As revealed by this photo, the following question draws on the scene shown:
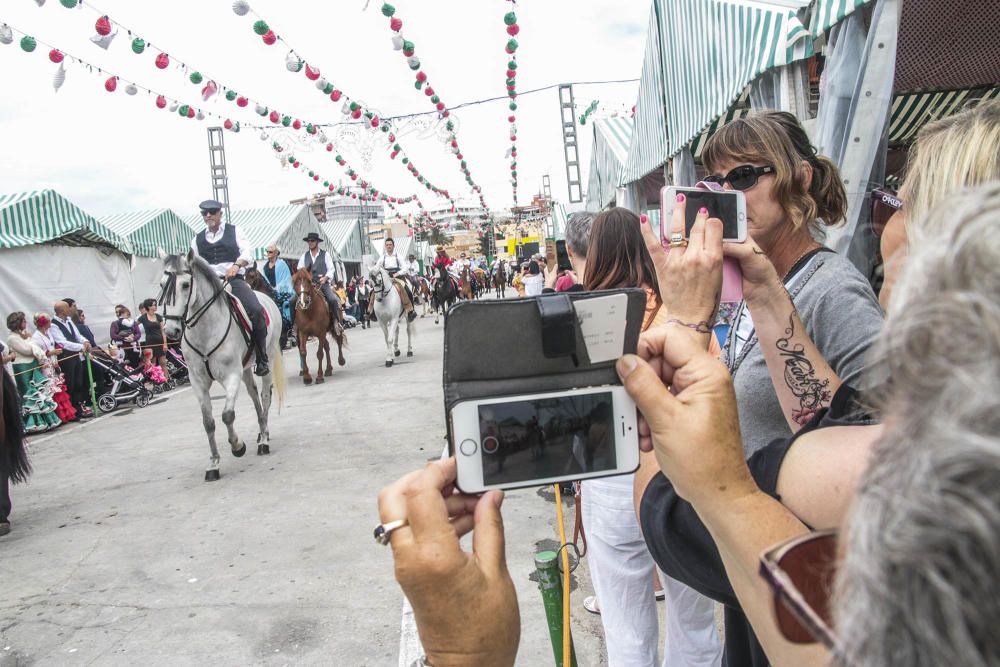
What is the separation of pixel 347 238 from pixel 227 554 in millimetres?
30511

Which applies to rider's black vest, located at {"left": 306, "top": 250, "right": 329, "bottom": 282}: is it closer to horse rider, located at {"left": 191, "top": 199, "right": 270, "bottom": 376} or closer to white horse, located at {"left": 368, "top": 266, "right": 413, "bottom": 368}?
white horse, located at {"left": 368, "top": 266, "right": 413, "bottom": 368}

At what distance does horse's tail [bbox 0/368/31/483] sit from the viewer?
546 cm

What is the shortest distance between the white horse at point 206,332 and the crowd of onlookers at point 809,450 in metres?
5.84

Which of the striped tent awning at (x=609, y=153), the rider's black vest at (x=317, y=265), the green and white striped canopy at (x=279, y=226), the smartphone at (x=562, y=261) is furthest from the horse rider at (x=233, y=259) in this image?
the green and white striped canopy at (x=279, y=226)

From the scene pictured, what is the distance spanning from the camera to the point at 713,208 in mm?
1523

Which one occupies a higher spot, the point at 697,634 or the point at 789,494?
the point at 789,494

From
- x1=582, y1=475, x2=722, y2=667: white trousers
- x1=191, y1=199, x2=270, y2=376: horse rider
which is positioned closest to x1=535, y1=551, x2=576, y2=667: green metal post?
x1=582, y1=475, x2=722, y2=667: white trousers

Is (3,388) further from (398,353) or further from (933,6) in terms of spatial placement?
(398,353)

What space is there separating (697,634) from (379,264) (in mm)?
12656

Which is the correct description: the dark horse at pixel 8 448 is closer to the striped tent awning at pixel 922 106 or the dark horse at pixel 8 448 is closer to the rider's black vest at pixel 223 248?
the rider's black vest at pixel 223 248

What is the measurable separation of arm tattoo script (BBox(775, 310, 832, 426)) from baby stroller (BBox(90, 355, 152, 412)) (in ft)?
39.5

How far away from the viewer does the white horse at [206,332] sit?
640cm

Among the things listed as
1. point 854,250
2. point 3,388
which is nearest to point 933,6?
point 854,250

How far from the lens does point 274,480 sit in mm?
6121
